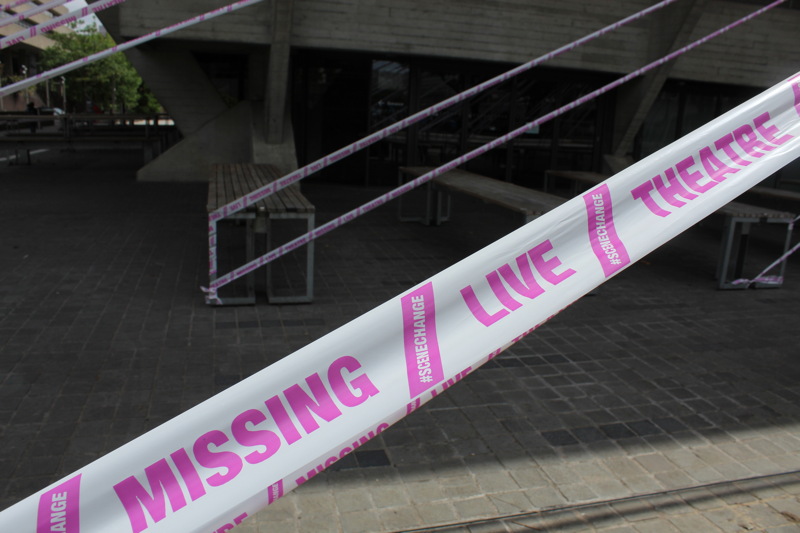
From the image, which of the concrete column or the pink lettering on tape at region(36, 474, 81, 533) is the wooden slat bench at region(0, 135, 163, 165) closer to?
the concrete column

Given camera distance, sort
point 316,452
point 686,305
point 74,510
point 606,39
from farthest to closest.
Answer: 1. point 606,39
2. point 686,305
3. point 316,452
4. point 74,510

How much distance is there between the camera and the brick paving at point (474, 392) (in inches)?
130

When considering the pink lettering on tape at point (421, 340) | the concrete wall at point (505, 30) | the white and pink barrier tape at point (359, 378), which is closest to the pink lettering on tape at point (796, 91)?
the white and pink barrier tape at point (359, 378)

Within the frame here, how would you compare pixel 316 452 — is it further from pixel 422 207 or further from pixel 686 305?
pixel 422 207

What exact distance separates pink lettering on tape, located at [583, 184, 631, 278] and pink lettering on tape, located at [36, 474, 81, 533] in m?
1.55

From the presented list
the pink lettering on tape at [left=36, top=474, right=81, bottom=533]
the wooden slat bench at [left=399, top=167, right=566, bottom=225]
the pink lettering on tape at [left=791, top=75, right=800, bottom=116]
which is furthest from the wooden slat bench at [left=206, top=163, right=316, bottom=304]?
the pink lettering on tape at [left=36, top=474, right=81, bottom=533]

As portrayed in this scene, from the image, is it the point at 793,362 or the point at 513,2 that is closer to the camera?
the point at 793,362

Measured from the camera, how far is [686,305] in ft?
21.9

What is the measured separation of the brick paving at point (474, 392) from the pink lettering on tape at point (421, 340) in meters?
1.50

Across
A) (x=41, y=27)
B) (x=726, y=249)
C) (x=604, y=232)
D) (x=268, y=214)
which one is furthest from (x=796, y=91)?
(x=726, y=249)

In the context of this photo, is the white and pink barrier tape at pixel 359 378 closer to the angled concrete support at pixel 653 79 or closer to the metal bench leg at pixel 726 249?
the metal bench leg at pixel 726 249

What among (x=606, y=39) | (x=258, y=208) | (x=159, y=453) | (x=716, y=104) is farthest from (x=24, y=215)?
(x=716, y=104)

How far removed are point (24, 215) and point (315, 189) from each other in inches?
225

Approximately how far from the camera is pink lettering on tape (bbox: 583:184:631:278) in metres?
2.14
